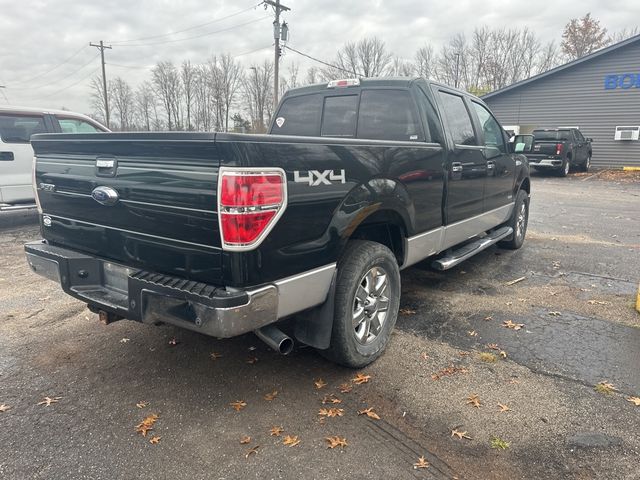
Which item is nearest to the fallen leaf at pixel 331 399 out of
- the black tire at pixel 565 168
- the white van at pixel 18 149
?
the white van at pixel 18 149

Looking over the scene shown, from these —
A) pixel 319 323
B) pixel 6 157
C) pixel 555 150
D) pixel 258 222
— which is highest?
pixel 555 150

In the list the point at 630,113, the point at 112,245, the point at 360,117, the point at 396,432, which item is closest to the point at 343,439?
the point at 396,432

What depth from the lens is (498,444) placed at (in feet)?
8.43

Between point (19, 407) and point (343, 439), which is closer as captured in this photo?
point (343, 439)

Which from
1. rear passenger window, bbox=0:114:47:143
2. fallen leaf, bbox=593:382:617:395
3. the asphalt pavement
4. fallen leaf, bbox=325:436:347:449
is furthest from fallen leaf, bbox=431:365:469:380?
rear passenger window, bbox=0:114:47:143

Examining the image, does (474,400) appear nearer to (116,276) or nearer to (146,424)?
(146,424)

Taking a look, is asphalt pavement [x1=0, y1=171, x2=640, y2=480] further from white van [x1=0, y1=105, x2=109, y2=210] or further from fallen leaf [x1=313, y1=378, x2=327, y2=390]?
white van [x1=0, y1=105, x2=109, y2=210]

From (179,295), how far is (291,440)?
3.40ft

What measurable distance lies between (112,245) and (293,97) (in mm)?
2809

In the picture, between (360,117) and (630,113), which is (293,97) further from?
(630,113)

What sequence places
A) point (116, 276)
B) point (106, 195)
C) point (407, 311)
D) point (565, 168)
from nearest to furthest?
point (106, 195)
point (116, 276)
point (407, 311)
point (565, 168)

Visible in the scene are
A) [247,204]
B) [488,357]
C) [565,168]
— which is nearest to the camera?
[247,204]

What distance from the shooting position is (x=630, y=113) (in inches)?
822

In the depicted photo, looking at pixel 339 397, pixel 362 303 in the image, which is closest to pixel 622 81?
pixel 362 303
